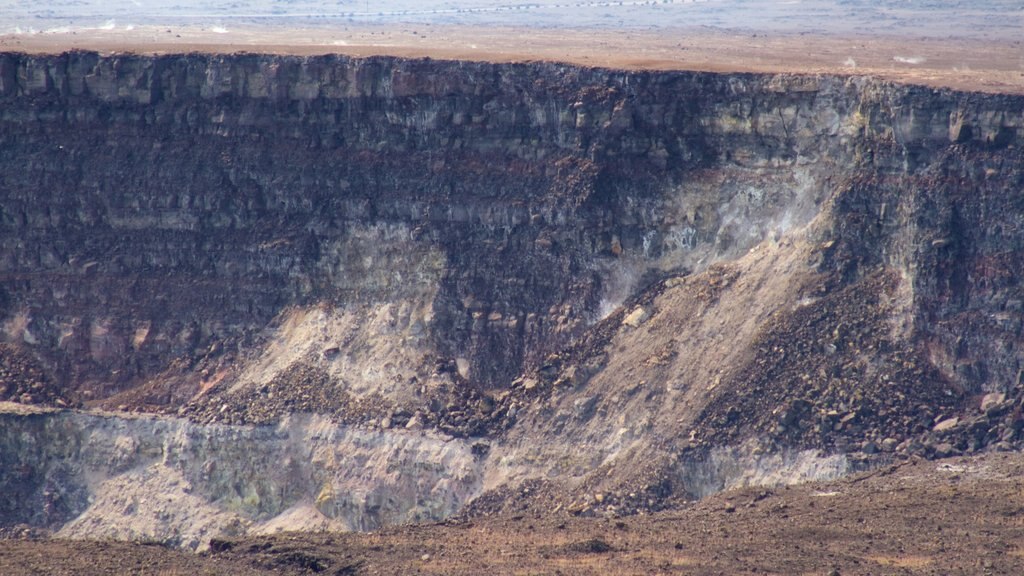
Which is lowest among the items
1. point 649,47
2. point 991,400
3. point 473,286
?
point 991,400

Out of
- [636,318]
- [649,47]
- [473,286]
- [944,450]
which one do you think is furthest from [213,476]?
[649,47]

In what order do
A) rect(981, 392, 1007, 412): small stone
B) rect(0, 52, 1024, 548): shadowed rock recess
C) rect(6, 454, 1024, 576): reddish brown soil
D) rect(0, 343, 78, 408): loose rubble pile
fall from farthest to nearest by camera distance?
rect(0, 343, 78, 408): loose rubble pile, rect(0, 52, 1024, 548): shadowed rock recess, rect(981, 392, 1007, 412): small stone, rect(6, 454, 1024, 576): reddish brown soil

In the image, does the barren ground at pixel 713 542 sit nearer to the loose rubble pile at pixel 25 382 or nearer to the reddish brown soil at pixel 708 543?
the reddish brown soil at pixel 708 543

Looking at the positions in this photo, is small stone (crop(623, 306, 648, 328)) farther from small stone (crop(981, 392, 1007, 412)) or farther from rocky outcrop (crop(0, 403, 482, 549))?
small stone (crop(981, 392, 1007, 412))

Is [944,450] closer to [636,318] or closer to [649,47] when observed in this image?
[636,318]

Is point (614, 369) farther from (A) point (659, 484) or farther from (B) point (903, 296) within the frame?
(B) point (903, 296)

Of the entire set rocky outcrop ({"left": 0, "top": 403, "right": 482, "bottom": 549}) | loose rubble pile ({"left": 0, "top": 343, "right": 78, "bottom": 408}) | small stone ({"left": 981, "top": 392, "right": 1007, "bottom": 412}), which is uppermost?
small stone ({"left": 981, "top": 392, "right": 1007, "bottom": 412})

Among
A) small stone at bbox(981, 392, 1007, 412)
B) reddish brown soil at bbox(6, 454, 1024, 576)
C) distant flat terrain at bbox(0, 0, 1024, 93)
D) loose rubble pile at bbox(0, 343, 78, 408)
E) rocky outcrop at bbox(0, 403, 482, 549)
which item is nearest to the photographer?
reddish brown soil at bbox(6, 454, 1024, 576)

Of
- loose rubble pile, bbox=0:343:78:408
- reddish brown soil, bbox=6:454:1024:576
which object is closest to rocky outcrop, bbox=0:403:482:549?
loose rubble pile, bbox=0:343:78:408

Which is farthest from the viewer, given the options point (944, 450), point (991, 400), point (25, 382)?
point (25, 382)
